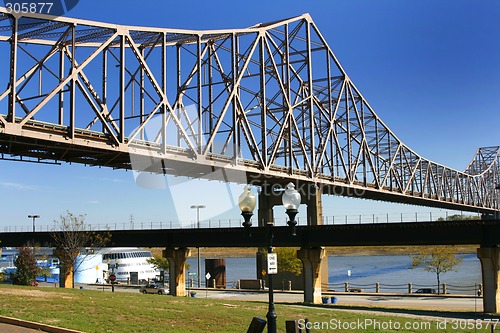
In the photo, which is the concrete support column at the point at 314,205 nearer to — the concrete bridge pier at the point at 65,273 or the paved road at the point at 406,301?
the paved road at the point at 406,301

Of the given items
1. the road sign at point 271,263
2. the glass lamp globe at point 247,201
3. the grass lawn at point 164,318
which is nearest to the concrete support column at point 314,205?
the grass lawn at point 164,318

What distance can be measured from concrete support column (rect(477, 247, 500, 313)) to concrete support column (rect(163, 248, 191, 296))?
1018 inches

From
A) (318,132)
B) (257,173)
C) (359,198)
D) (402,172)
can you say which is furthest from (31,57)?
(402,172)

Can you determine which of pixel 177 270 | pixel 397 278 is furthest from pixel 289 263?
pixel 397 278

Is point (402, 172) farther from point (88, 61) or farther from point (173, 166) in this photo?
point (88, 61)

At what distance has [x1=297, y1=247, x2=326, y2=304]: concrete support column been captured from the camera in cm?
4769

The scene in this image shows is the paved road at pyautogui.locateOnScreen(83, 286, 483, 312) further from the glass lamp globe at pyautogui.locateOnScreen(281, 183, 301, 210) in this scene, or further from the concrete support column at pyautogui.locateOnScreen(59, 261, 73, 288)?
the glass lamp globe at pyautogui.locateOnScreen(281, 183, 301, 210)

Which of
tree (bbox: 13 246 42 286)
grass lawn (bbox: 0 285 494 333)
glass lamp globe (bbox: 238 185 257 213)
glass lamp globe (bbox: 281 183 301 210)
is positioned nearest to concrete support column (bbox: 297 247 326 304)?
grass lawn (bbox: 0 285 494 333)

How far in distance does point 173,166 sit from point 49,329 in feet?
144

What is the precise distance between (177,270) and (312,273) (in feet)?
44.1

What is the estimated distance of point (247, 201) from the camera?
15.9 m

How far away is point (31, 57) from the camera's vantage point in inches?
1882

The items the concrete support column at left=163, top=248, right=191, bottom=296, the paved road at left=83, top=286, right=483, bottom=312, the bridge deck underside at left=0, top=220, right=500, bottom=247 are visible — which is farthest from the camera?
the concrete support column at left=163, top=248, right=191, bottom=296

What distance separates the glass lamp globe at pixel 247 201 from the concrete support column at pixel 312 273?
33.0 metres
